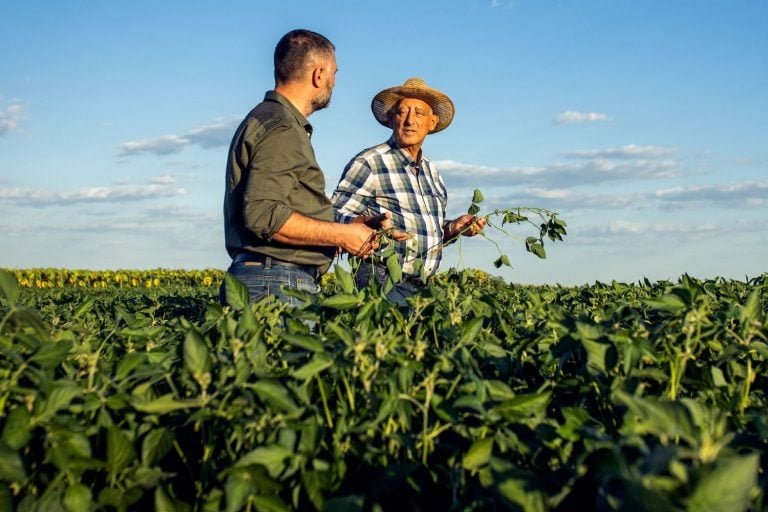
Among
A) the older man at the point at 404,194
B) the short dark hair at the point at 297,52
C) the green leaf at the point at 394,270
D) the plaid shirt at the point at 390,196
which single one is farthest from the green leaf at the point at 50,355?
the plaid shirt at the point at 390,196

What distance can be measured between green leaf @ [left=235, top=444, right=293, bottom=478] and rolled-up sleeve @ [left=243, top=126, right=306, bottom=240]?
2.47 meters

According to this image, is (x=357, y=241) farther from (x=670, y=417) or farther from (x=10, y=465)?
(x=670, y=417)

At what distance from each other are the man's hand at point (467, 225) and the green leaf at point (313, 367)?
317 centimetres

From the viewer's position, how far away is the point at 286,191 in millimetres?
4250

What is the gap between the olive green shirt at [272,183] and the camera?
416 centimetres

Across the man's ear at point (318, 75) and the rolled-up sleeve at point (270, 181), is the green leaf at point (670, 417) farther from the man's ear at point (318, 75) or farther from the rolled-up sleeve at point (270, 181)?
the man's ear at point (318, 75)

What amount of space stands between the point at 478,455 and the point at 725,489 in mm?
627

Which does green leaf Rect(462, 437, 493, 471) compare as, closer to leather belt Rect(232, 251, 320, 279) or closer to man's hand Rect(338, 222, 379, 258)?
man's hand Rect(338, 222, 379, 258)

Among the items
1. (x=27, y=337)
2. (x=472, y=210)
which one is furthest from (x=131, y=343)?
(x=472, y=210)

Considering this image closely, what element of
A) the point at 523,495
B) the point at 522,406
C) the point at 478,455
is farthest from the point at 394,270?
the point at 523,495

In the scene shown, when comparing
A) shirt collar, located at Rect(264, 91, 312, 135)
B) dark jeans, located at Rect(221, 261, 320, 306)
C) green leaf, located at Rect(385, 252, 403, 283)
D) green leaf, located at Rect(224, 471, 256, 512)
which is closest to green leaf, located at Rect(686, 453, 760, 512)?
green leaf, located at Rect(224, 471, 256, 512)

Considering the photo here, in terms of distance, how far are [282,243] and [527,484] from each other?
3066 mm

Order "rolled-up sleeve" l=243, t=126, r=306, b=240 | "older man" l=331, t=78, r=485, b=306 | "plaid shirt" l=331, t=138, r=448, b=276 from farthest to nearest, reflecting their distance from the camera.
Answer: "plaid shirt" l=331, t=138, r=448, b=276
"older man" l=331, t=78, r=485, b=306
"rolled-up sleeve" l=243, t=126, r=306, b=240

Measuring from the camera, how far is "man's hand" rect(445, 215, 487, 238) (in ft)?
18.1
